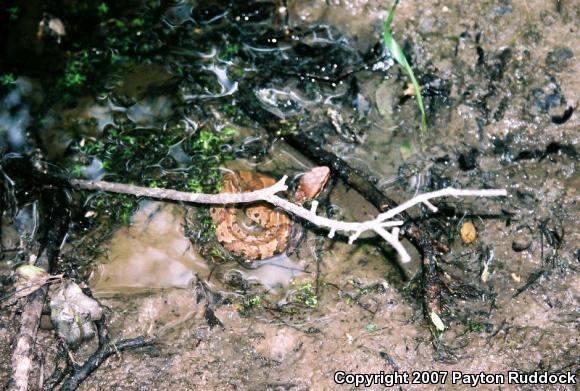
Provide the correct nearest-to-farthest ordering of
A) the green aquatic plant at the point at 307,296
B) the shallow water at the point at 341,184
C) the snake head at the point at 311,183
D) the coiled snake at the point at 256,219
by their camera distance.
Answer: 1. the shallow water at the point at 341,184
2. the green aquatic plant at the point at 307,296
3. the coiled snake at the point at 256,219
4. the snake head at the point at 311,183

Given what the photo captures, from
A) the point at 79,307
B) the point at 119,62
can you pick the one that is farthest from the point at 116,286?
the point at 119,62

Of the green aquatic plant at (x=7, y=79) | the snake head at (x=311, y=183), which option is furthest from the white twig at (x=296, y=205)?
the green aquatic plant at (x=7, y=79)

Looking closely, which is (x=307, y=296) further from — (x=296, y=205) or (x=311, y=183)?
(x=311, y=183)

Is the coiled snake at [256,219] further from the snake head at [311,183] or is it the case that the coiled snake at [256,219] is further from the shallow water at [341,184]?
the shallow water at [341,184]

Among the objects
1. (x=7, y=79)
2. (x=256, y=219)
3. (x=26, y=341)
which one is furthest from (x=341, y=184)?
(x=7, y=79)

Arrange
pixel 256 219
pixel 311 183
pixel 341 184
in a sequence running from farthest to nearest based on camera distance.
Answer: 1. pixel 256 219
2. pixel 341 184
3. pixel 311 183

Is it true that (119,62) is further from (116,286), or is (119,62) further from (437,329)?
(437,329)
